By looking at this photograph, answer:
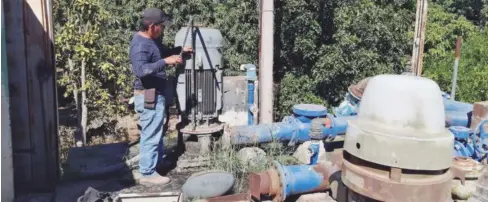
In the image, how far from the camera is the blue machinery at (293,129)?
460cm

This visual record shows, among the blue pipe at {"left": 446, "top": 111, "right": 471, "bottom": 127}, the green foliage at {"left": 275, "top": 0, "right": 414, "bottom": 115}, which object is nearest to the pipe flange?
the blue pipe at {"left": 446, "top": 111, "right": 471, "bottom": 127}

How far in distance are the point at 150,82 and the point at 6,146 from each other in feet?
3.74

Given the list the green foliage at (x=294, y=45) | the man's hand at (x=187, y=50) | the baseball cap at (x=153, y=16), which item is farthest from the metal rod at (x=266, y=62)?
the baseball cap at (x=153, y=16)

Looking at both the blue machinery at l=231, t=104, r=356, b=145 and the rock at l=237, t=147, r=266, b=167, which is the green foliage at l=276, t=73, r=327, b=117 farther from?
the rock at l=237, t=147, r=266, b=167

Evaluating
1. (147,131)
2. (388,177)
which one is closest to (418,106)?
(388,177)

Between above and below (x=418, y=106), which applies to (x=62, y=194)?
below

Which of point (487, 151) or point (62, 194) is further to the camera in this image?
point (487, 151)

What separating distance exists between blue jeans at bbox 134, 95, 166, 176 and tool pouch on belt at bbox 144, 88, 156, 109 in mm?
52

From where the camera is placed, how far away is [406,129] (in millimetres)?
1998

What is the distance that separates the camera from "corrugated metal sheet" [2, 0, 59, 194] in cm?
341

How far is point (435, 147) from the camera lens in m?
1.98

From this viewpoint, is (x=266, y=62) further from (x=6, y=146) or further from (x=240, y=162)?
(x=6, y=146)

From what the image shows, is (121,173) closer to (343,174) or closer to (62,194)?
(62,194)

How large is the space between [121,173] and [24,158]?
86 cm
